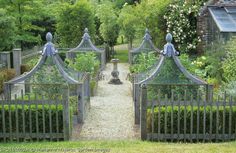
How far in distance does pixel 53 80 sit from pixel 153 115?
3.35 metres

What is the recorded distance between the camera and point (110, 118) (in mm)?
12188

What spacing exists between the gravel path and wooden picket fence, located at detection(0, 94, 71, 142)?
2.13ft

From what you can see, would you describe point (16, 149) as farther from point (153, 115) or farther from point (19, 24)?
point (19, 24)

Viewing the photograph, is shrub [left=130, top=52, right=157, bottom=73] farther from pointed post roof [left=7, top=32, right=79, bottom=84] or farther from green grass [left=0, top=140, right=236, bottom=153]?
green grass [left=0, top=140, right=236, bottom=153]

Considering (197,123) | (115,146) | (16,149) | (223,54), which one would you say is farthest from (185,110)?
(223,54)

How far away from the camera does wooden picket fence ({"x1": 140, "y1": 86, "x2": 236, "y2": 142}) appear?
30.7 ft

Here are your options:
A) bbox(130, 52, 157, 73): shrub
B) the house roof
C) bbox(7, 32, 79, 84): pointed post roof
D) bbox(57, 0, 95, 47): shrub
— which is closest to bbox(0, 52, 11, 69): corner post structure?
bbox(130, 52, 157, 73): shrub

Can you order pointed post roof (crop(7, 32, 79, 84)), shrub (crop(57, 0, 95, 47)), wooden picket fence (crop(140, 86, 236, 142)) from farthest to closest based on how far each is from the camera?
shrub (crop(57, 0, 95, 47)) → pointed post roof (crop(7, 32, 79, 84)) → wooden picket fence (crop(140, 86, 236, 142))

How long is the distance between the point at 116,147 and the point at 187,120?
2024 millimetres

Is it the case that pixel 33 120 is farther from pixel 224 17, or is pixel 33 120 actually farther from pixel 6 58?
pixel 224 17

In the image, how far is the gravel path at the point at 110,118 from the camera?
10312mm

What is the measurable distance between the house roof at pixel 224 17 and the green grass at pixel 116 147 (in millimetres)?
10610

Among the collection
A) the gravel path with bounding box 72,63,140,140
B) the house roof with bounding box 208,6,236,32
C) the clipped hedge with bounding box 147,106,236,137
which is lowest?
the gravel path with bounding box 72,63,140,140

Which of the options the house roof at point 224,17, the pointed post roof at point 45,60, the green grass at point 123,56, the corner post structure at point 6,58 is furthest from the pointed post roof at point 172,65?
the green grass at point 123,56
